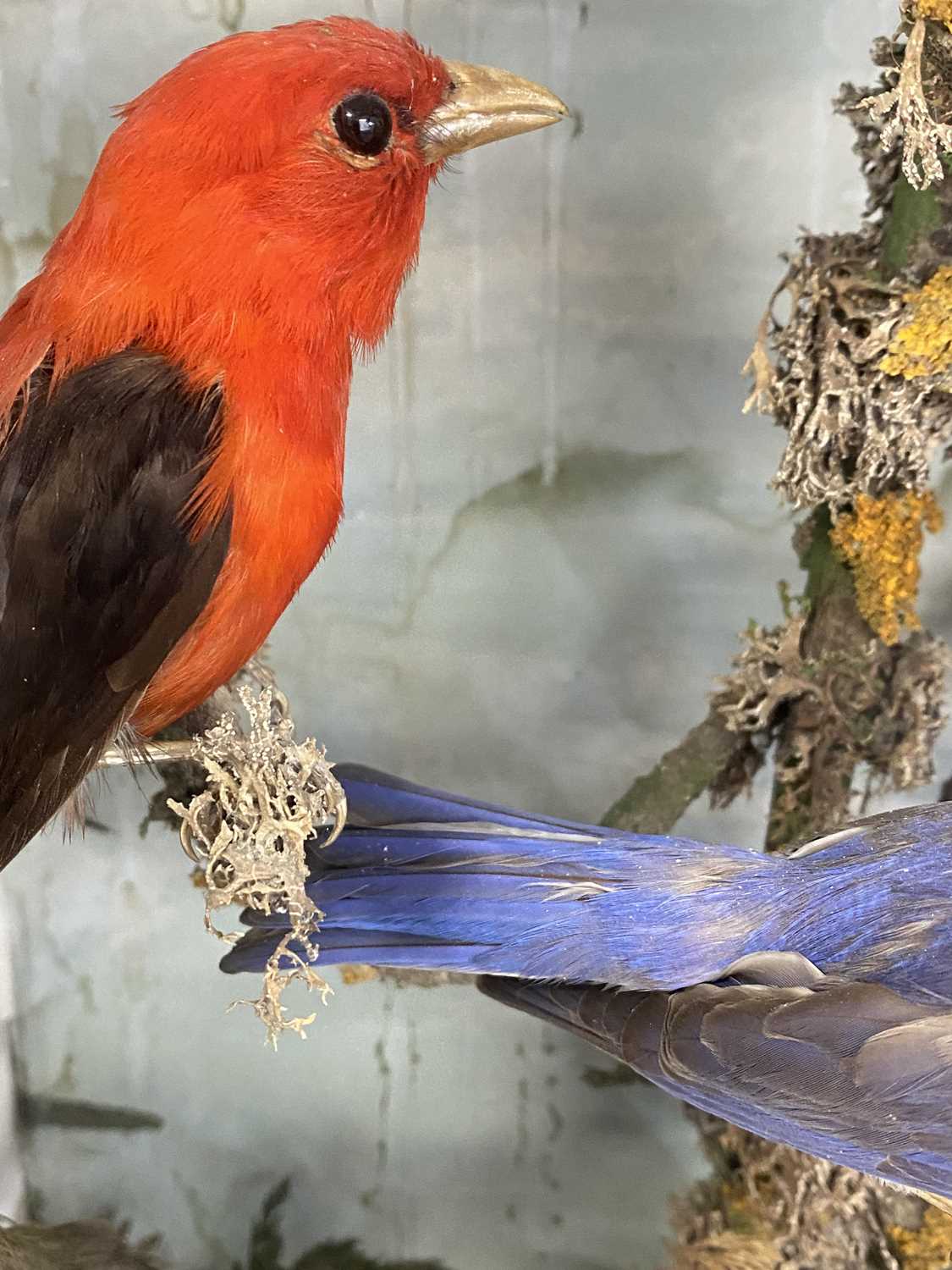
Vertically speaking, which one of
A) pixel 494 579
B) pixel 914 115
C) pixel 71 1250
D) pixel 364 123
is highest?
pixel 914 115

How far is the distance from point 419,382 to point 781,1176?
1060mm

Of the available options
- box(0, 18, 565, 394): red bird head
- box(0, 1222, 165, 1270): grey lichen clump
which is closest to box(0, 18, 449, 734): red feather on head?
box(0, 18, 565, 394): red bird head

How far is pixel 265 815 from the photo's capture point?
0.90 m

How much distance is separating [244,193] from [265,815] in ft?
1.63

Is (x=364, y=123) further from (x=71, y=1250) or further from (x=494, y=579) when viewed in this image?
(x=71, y=1250)

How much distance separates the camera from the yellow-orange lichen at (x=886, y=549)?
1.10 meters

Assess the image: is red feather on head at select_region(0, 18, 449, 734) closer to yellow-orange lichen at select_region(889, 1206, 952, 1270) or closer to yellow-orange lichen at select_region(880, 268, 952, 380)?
yellow-orange lichen at select_region(880, 268, 952, 380)

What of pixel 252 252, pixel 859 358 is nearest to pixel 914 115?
pixel 859 358

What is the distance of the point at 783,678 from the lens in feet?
3.76

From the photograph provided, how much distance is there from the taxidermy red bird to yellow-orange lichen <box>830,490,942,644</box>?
1.80 ft

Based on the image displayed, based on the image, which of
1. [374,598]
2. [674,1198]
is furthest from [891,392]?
[674,1198]

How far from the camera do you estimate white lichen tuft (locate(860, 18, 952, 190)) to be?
35.7 inches

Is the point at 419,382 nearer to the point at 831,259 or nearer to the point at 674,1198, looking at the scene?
the point at 831,259

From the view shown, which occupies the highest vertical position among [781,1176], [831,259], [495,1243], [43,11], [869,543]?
[43,11]
